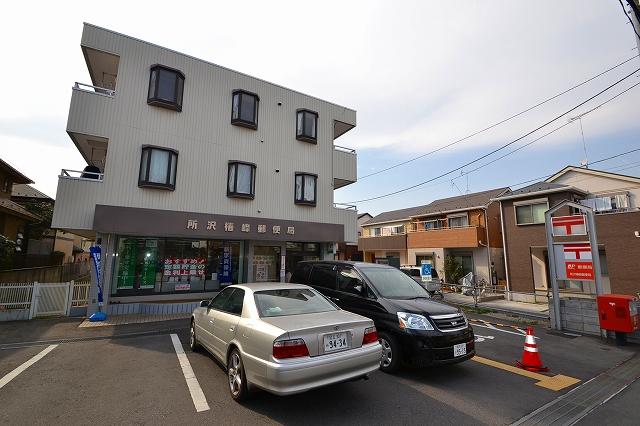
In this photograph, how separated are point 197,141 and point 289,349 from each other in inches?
433

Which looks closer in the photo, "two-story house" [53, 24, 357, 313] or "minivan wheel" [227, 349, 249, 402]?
"minivan wheel" [227, 349, 249, 402]

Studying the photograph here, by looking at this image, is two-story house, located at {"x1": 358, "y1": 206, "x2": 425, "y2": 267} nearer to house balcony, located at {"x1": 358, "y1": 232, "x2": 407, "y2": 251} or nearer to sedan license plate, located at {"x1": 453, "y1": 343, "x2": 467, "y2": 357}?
house balcony, located at {"x1": 358, "y1": 232, "x2": 407, "y2": 251}

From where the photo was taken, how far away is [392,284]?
6.29 meters

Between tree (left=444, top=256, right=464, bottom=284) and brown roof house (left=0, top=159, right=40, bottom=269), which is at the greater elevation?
brown roof house (left=0, top=159, right=40, bottom=269)

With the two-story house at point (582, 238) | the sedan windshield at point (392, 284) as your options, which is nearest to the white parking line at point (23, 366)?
the sedan windshield at point (392, 284)

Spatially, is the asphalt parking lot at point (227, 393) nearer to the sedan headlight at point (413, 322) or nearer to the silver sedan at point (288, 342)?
the silver sedan at point (288, 342)

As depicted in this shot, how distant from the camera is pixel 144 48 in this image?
461 inches

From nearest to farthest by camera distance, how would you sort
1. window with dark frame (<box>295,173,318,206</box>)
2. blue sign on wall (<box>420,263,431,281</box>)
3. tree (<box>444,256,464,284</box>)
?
1. window with dark frame (<box>295,173,318,206</box>)
2. blue sign on wall (<box>420,263,431,281</box>)
3. tree (<box>444,256,464,284</box>)

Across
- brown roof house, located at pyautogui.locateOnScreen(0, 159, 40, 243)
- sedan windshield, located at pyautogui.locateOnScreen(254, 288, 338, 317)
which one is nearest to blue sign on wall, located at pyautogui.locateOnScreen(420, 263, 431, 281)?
sedan windshield, located at pyautogui.locateOnScreen(254, 288, 338, 317)

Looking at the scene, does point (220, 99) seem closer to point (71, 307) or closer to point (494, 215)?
point (71, 307)

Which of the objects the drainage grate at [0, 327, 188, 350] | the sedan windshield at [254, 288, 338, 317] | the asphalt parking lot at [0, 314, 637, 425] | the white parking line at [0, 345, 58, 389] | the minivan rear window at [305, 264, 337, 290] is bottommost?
the drainage grate at [0, 327, 188, 350]

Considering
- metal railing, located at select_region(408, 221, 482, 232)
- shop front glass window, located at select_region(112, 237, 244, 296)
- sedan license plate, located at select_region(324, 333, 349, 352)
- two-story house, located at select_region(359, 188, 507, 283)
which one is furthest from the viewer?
metal railing, located at select_region(408, 221, 482, 232)

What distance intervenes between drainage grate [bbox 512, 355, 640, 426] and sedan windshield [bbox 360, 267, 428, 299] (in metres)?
2.45

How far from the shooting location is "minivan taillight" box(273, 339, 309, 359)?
3.48 meters
